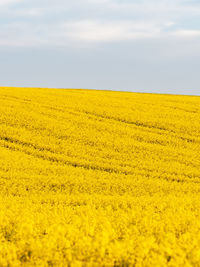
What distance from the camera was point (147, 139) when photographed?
24.3 metres

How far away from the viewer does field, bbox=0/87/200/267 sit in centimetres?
548

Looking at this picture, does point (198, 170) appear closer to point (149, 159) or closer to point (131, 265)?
point (149, 159)

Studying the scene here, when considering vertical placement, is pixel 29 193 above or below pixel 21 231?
below

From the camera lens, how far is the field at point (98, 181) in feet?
18.0

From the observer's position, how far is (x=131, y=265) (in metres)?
5.06

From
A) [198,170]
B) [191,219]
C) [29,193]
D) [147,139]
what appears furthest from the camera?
[147,139]

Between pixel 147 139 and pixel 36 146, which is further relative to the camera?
pixel 147 139

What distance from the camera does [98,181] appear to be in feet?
55.2

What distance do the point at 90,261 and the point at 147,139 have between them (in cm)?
1942

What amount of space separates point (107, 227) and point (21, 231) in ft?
4.68

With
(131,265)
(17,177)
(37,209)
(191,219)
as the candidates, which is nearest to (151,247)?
(131,265)

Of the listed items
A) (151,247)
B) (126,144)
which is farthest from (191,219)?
(126,144)

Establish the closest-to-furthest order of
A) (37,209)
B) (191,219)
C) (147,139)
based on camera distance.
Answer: (191,219) → (37,209) → (147,139)

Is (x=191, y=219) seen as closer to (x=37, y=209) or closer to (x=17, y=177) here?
(x=37, y=209)
